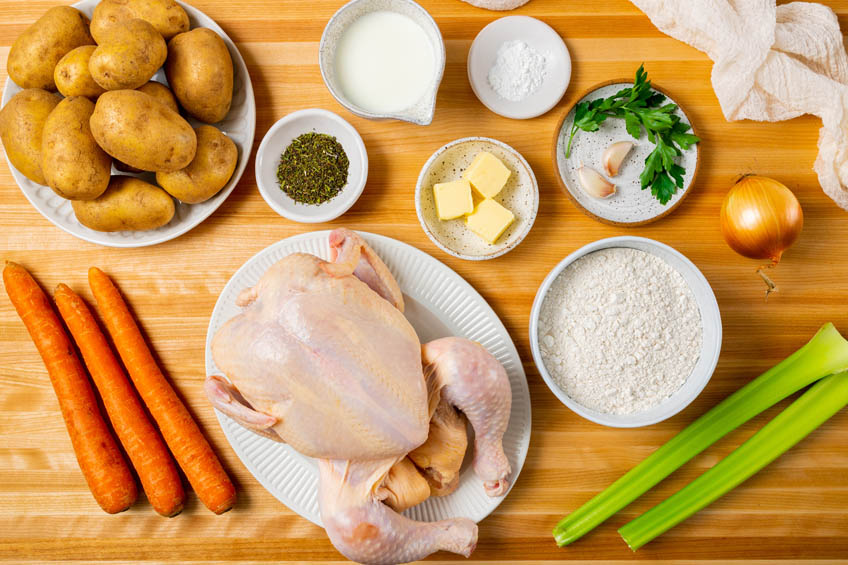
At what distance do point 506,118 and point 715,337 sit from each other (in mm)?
680

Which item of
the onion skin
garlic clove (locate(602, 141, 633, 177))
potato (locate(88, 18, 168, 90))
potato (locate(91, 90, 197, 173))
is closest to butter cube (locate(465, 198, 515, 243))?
garlic clove (locate(602, 141, 633, 177))

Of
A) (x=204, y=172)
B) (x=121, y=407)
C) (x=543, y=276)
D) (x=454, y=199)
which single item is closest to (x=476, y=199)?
(x=454, y=199)

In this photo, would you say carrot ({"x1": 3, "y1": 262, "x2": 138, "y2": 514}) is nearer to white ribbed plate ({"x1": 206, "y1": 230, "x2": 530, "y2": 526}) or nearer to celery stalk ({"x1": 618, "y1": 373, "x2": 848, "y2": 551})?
white ribbed plate ({"x1": 206, "y1": 230, "x2": 530, "y2": 526})

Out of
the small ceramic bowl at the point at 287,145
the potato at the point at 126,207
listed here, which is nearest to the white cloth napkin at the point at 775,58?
the small ceramic bowl at the point at 287,145

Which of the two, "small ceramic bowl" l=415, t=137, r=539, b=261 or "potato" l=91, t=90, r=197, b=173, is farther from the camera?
"small ceramic bowl" l=415, t=137, r=539, b=261

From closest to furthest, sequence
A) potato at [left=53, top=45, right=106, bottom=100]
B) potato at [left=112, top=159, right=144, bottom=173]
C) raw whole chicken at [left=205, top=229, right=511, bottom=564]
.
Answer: raw whole chicken at [left=205, top=229, right=511, bottom=564] < potato at [left=53, top=45, right=106, bottom=100] < potato at [left=112, top=159, right=144, bottom=173]

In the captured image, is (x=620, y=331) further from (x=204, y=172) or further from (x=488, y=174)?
(x=204, y=172)

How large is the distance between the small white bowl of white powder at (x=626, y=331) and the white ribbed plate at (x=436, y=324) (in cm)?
11

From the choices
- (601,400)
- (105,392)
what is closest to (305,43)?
(105,392)

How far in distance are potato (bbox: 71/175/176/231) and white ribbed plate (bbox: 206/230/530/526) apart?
217 mm

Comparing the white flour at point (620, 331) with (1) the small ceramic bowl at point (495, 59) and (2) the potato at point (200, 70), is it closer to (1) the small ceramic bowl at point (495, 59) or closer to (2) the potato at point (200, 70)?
(1) the small ceramic bowl at point (495, 59)

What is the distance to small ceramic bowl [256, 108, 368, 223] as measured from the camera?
50.5 inches

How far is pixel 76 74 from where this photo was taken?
3.86 ft

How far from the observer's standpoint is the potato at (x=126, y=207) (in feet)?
4.04
